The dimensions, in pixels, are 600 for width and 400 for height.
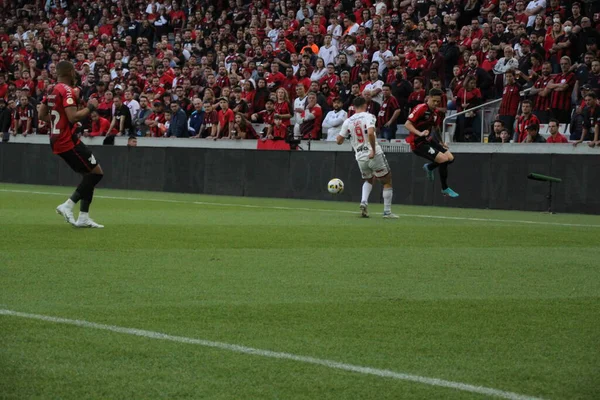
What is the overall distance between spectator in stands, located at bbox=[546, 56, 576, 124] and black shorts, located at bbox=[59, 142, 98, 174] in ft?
Answer: 38.4

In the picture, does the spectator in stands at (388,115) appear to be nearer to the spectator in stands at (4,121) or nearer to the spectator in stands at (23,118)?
the spectator in stands at (23,118)

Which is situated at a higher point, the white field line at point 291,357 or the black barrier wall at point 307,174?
the black barrier wall at point 307,174

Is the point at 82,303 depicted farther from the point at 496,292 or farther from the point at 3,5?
the point at 3,5

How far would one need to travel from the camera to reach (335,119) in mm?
26891

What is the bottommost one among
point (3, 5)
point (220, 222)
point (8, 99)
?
point (220, 222)

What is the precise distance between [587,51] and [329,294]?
16209 millimetres

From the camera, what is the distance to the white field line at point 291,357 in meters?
5.14

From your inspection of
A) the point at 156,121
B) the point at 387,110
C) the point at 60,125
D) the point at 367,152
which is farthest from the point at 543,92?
the point at 156,121

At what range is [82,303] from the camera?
7.68 m

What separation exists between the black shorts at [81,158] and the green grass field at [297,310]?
89 centimetres

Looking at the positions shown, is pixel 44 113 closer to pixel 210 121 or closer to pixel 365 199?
pixel 365 199

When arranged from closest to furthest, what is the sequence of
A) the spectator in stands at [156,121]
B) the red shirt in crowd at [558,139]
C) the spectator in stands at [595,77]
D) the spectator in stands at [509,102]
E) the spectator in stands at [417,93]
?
the spectator in stands at [595,77] → the red shirt in crowd at [558,139] → the spectator in stands at [509,102] → the spectator in stands at [417,93] → the spectator in stands at [156,121]

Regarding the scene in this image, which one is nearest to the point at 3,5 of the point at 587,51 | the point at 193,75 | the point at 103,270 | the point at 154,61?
the point at 154,61

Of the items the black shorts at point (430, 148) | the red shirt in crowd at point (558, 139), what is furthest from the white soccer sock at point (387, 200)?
the red shirt in crowd at point (558, 139)
